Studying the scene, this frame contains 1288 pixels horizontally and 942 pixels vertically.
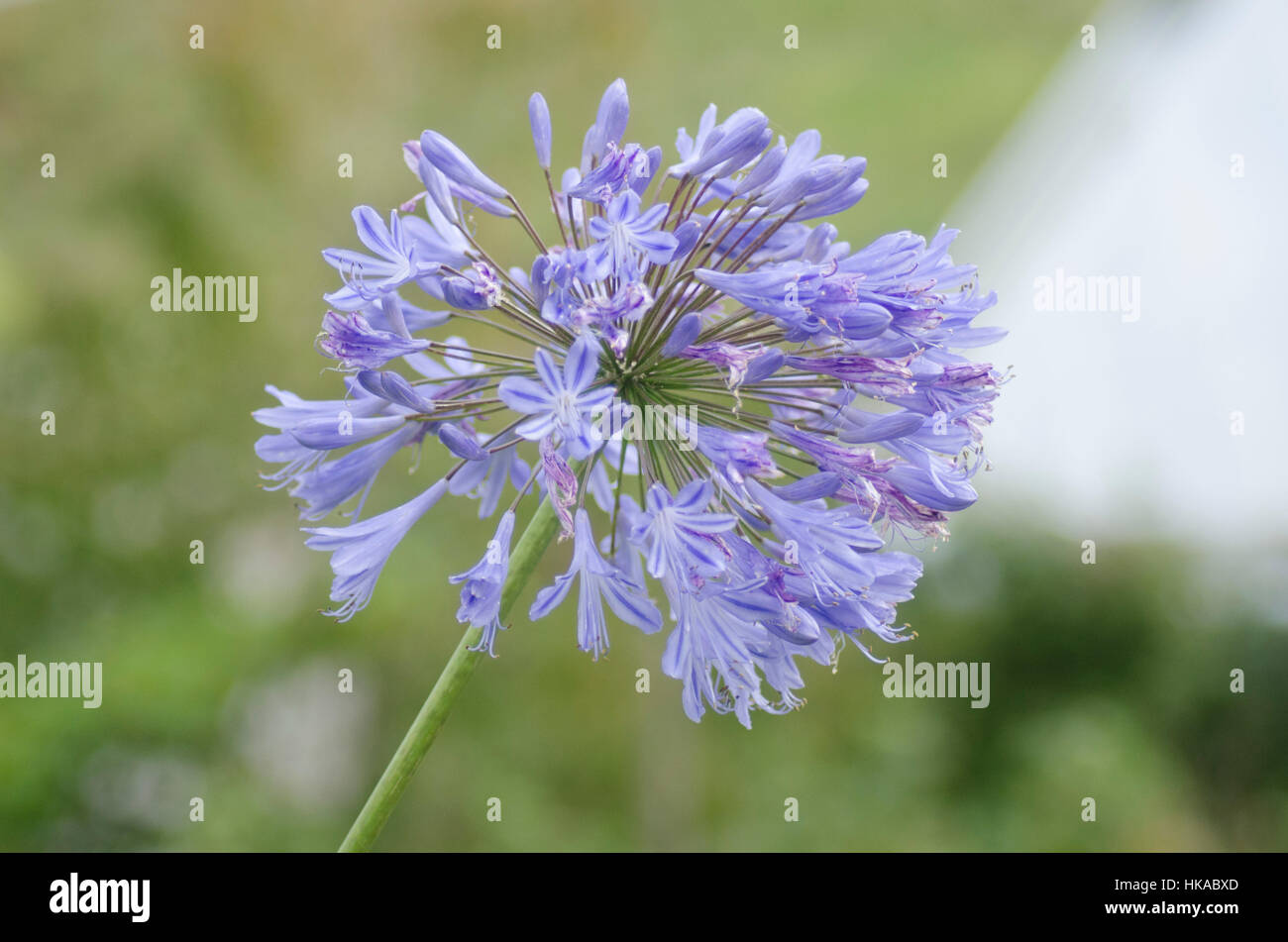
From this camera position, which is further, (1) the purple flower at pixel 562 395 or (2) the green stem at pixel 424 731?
(2) the green stem at pixel 424 731

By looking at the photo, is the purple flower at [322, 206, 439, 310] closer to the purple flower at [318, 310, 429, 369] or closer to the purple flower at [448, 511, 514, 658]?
the purple flower at [318, 310, 429, 369]

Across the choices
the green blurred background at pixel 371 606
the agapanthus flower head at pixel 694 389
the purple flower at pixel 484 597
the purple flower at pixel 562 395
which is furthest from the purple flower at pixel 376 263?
the green blurred background at pixel 371 606

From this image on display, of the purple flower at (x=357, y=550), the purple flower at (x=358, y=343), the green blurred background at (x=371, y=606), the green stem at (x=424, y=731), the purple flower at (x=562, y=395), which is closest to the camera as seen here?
the purple flower at (x=562, y=395)

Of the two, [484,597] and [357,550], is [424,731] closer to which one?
[484,597]

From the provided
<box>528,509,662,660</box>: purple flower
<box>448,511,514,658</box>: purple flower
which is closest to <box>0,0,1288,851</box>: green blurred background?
A: <box>528,509,662,660</box>: purple flower

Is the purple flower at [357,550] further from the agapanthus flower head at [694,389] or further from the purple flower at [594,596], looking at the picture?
the purple flower at [594,596]

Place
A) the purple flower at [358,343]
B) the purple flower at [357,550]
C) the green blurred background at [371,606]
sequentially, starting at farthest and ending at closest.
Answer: the green blurred background at [371,606], the purple flower at [357,550], the purple flower at [358,343]

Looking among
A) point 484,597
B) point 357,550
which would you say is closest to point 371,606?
point 357,550

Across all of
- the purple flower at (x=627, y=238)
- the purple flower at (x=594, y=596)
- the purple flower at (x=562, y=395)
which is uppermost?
the purple flower at (x=627, y=238)
